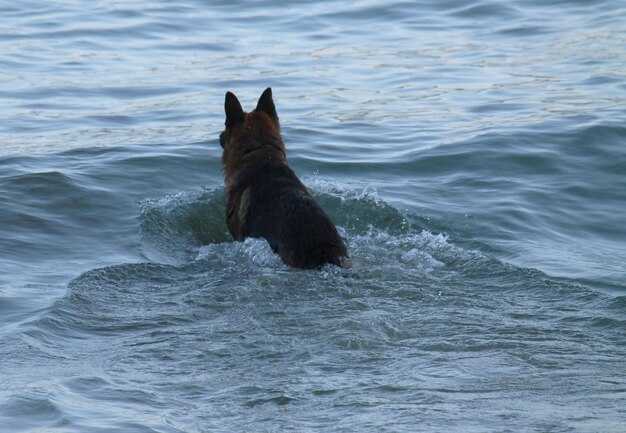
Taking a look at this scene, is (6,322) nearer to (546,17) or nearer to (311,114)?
(311,114)

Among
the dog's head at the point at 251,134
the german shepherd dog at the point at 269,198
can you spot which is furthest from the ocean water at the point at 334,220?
the dog's head at the point at 251,134

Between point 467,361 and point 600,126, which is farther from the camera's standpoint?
point 600,126

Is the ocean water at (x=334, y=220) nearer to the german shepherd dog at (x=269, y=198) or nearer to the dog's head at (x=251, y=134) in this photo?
the german shepherd dog at (x=269, y=198)

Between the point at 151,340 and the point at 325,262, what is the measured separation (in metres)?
1.52

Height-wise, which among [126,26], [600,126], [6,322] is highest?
[126,26]

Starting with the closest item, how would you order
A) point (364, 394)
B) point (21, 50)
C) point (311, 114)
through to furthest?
1. point (364, 394)
2. point (311, 114)
3. point (21, 50)

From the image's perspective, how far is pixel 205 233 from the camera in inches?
364

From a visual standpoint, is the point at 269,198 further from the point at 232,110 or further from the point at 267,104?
the point at 267,104

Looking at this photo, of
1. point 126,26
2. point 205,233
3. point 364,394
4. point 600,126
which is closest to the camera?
point 364,394

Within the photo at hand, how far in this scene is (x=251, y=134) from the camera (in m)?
8.99

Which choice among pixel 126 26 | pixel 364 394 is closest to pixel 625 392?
pixel 364 394

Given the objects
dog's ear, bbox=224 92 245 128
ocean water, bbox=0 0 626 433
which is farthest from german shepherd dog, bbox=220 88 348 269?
ocean water, bbox=0 0 626 433

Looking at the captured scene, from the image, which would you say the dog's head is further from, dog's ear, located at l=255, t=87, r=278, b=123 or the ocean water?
the ocean water

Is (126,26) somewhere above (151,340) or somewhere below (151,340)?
above
